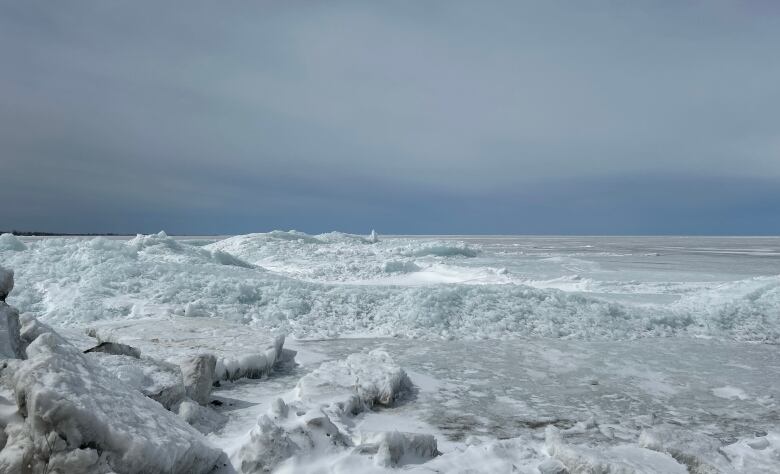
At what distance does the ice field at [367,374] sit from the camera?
2.83 m

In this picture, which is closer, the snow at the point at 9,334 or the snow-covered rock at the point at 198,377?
the snow at the point at 9,334

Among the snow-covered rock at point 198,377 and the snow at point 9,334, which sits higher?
the snow at point 9,334

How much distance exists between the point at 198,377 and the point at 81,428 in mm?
1863

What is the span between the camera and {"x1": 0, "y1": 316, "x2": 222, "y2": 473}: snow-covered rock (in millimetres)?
2395

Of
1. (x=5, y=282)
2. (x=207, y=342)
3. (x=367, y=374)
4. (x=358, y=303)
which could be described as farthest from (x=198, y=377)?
(x=358, y=303)

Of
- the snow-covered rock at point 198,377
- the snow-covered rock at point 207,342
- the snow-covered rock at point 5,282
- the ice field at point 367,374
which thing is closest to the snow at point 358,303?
the ice field at point 367,374

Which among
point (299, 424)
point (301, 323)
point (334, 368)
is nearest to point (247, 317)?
point (301, 323)

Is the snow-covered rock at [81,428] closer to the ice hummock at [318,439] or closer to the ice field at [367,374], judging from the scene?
the ice field at [367,374]

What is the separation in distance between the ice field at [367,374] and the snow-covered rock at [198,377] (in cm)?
1

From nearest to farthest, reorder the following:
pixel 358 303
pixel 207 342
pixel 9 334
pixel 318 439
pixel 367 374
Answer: pixel 318 439 < pixel 9 334 < pixel 367 374 < pixel 207 342 < pixel 358 303

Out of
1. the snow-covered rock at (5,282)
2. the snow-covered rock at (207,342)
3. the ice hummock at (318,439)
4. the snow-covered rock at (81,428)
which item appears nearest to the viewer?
the snow-covered rock at (81,428)

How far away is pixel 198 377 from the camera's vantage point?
4.32m

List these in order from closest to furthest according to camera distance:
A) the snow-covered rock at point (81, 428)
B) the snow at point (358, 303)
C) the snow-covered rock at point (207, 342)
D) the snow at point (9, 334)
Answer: the snow-covered rock at point (81, 428) < the snow at point (9, 334) < the snow-covered rock at point (207, 342) < the snow at point (358, 303)

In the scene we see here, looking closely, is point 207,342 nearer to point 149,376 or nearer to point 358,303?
point 149,376
